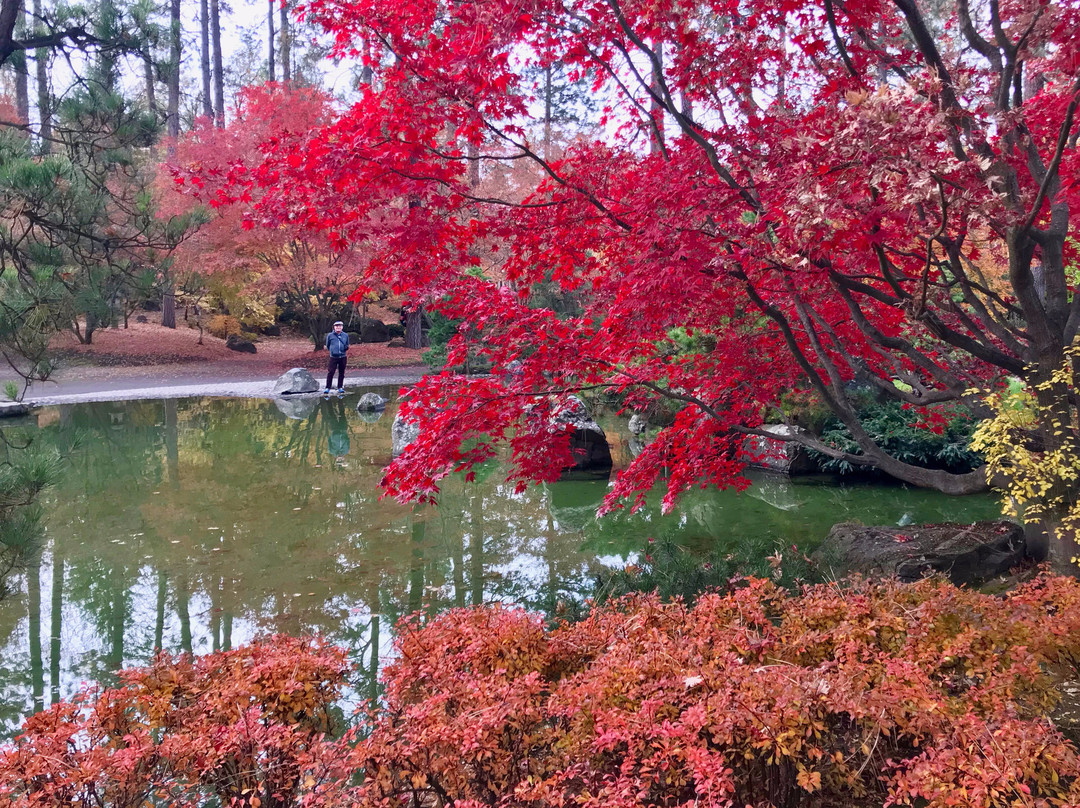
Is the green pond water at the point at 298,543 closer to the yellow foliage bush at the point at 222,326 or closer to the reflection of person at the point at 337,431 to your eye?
the reflection of person at the point at 337,431

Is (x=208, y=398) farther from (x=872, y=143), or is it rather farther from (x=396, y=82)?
(x=872, y=143)

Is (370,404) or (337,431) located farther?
(370,404)

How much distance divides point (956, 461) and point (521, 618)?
6.59m

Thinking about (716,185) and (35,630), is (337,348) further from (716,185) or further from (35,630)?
(716,185)

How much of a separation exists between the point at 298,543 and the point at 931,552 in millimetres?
4700

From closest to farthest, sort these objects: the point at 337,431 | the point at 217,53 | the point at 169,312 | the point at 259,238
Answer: the point at 337,431 → the point at 259,238 → the point at 169,312 → the point at 217,53

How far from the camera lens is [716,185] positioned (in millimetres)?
3584

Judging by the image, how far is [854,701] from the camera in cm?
205

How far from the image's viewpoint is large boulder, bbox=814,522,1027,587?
477 cm

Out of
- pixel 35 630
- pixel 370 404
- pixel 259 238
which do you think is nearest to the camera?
pixel 35 630

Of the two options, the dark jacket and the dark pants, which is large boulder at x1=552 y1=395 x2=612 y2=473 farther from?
the dark pants


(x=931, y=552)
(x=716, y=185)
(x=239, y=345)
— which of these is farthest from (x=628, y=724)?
(x=239, y=345)

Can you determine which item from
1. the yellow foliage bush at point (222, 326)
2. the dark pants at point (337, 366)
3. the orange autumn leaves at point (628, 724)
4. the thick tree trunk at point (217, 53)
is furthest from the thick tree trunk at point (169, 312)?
the orange autumn leaves at point (628, 724)

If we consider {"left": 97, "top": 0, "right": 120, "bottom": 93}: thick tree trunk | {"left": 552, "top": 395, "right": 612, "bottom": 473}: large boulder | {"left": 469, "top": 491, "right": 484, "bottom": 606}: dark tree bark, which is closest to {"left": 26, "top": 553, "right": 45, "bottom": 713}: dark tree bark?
{"left": 469, "top": 491, "right": 484, "bottom": 606}: dark tree bark
